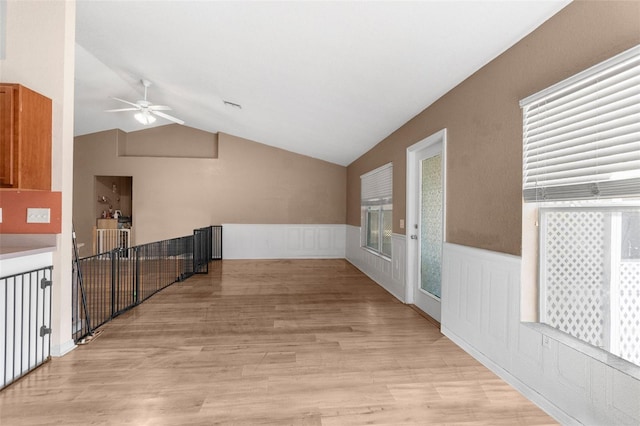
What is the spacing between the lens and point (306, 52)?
10.9 ft

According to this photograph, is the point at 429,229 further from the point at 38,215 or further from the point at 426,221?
the point at 38,215

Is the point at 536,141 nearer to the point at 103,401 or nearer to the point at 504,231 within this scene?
the point at 504,231

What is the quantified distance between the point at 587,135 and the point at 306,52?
7.86 feet

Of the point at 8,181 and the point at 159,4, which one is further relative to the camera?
the point at 159,4

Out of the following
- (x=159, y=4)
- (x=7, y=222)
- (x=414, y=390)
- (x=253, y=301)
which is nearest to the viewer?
(x=414, y=390)

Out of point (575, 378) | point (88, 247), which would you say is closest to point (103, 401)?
point (575, 378)

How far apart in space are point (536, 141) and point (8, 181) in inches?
145

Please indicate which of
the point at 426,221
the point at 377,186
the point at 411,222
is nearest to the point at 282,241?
the point at 377,186

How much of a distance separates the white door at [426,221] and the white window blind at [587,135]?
4.34 ft

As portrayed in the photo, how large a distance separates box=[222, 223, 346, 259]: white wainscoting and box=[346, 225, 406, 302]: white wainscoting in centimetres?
134

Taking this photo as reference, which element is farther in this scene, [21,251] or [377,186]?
[377,186]

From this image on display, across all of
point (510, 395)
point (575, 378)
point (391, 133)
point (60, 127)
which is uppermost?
point (391, 133)

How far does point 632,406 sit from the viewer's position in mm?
1653

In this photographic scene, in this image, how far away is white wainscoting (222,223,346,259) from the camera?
29.7 ft
